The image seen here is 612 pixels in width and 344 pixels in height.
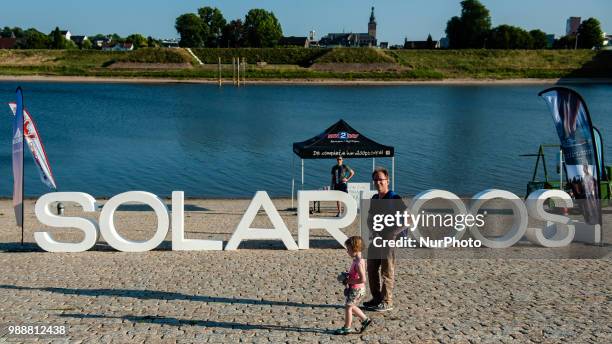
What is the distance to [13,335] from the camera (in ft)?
29.6

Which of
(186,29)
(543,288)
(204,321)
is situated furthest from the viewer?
(186,29)

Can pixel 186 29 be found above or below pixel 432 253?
above

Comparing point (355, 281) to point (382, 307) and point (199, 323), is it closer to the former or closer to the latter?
point (382, 307)

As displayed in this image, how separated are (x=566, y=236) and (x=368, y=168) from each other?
65.1ft

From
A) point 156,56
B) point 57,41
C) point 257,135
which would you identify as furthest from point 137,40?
point 257,135

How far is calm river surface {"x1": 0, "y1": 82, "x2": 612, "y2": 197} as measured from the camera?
99.9 ft

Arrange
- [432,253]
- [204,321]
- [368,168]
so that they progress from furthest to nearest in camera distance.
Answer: [368,168]
[432,253]
[204,321]

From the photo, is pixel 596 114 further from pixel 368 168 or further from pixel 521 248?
pixel 521 248

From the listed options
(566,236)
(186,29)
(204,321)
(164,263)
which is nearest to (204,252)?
(164,263)

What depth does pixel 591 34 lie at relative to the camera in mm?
150750

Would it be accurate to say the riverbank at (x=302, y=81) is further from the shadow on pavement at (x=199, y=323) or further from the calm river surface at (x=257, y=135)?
the shadow on pavement at (x=199, y=323)

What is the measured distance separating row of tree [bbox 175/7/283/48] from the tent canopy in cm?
13909

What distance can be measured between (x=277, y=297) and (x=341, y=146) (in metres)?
8.50

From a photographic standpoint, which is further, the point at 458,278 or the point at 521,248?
the point at 521,248
